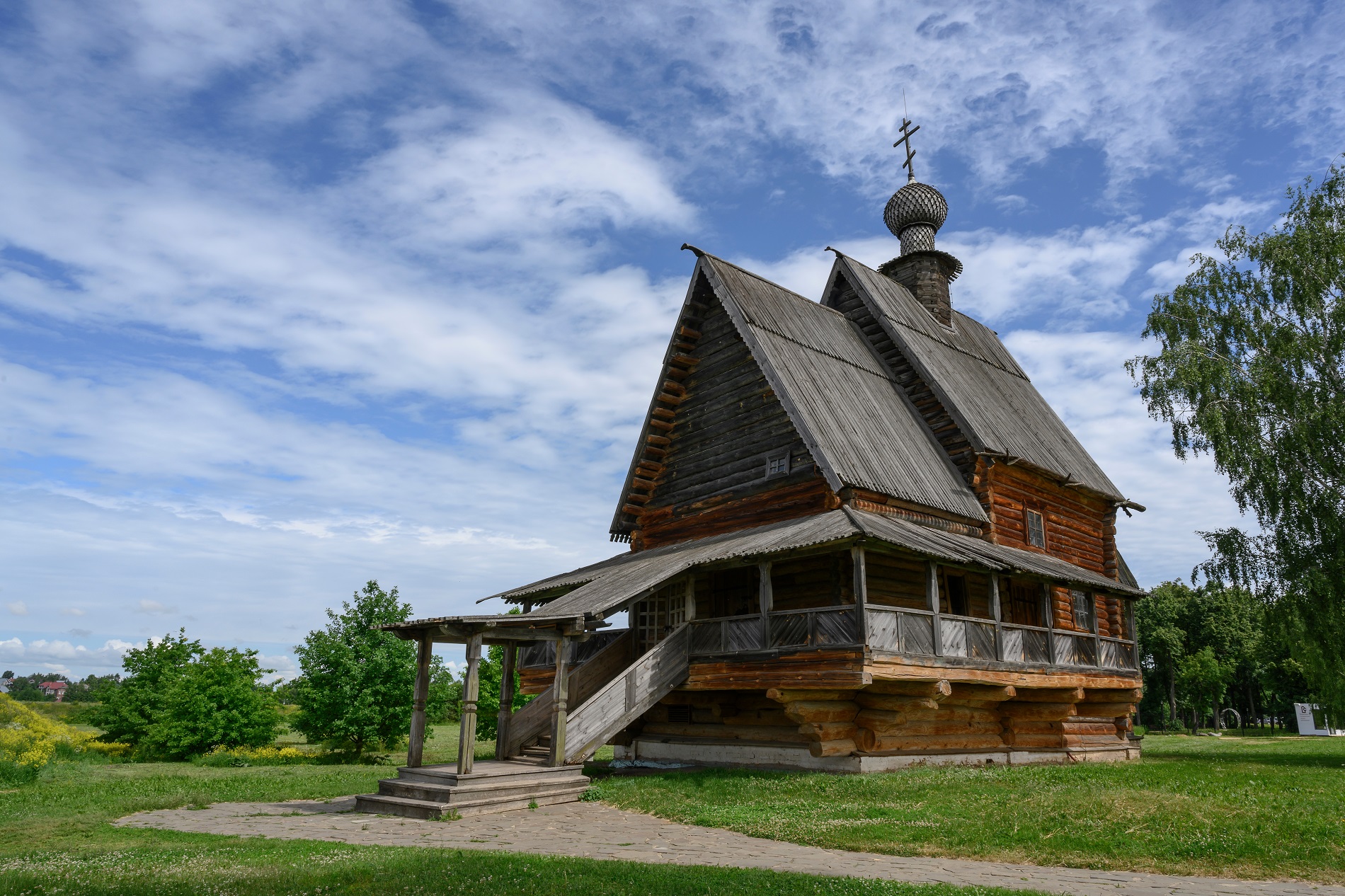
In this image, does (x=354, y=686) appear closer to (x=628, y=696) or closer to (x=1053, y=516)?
(x=628, y=696)

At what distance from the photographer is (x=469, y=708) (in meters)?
14.2

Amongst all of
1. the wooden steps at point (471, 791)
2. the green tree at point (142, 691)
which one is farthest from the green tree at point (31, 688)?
the wooden steps at point (471, 791)

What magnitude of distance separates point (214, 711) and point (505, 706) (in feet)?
47.9

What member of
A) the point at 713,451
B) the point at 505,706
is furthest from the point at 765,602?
the point at 713,451

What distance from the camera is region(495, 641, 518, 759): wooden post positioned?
17.0 metres

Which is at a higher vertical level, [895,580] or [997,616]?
[895,580]

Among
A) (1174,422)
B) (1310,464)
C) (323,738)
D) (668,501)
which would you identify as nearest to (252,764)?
(323,738)

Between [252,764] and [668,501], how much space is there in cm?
1369

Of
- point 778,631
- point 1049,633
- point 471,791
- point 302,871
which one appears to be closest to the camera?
point 302,871

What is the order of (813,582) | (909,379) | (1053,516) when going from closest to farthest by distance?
1. (813,582)
2. (909,379)
3. (1053,516)

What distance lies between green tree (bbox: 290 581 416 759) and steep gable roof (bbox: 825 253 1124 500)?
659 inches

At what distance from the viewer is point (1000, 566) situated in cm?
1647

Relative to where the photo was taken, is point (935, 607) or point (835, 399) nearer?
point (935, 607)

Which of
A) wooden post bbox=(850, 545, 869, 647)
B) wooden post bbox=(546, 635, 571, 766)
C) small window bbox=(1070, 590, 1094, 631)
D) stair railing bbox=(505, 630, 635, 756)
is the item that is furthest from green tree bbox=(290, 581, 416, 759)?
small window bbox=(1070, 590, 1094, 631)
